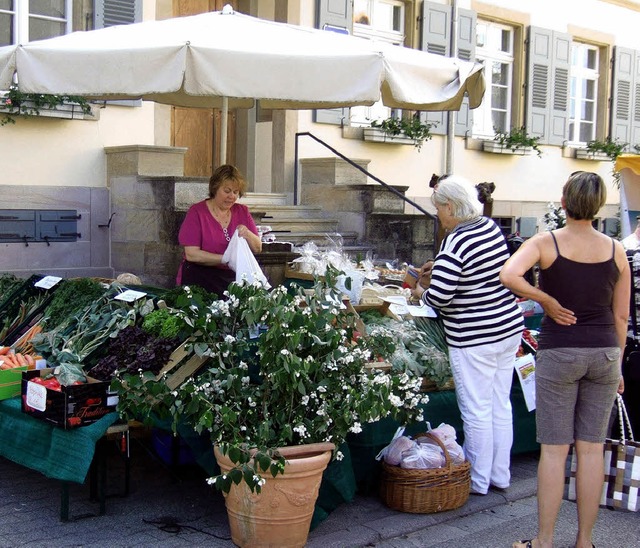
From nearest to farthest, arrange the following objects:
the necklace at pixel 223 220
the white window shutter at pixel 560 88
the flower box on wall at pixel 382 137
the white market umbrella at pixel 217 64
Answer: the white market umbrella at pixel 217 64 → the necklace at pixel 223 220 → the flower box on wall at pixel 382 137 → the white window shutter at pixel 560 88

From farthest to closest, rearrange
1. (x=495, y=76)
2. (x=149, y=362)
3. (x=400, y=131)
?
(x=495, y=76), (x=400, y=131), (x=149, y=362)

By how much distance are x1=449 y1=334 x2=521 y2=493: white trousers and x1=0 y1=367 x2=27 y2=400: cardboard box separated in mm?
2247

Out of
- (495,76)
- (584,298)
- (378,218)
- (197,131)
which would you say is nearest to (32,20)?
(197,131)

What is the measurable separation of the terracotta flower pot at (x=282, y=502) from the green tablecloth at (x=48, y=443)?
1.97ft

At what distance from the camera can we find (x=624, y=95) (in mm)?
15055

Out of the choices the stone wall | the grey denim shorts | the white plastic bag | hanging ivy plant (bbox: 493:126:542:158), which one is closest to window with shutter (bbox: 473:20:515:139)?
hanging ivy plant (bbox: 493:126:542:158)

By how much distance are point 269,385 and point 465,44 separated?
919 cm

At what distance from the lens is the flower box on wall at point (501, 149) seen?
42.0 ft

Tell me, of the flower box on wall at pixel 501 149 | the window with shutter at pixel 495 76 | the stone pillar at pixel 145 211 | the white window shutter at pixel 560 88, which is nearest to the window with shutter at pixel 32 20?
the stone pillar at pixel 145 211

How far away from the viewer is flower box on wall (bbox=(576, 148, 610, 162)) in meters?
14.3

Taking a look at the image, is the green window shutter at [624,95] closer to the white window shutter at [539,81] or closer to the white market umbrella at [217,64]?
the white window shutter at [539,81]

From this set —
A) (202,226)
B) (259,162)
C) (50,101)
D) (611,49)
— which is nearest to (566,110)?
(611,49)

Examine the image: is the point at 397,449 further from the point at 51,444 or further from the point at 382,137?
the point at 382,137

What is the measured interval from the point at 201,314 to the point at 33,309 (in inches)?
69.2
